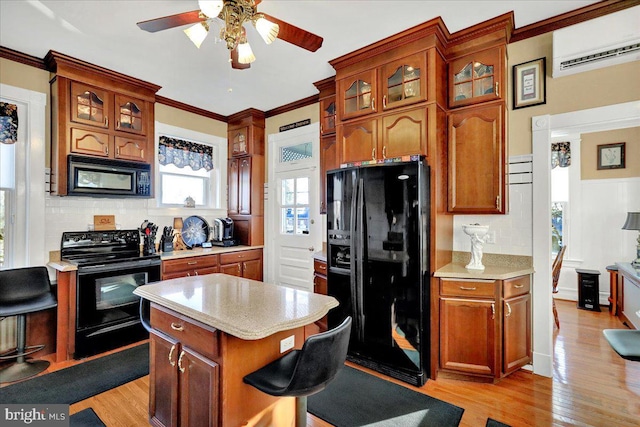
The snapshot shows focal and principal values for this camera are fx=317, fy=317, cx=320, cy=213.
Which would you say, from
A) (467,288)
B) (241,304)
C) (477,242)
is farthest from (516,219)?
(241,304)

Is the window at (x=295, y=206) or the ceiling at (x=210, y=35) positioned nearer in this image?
the ceiling at (x=210, y=35)

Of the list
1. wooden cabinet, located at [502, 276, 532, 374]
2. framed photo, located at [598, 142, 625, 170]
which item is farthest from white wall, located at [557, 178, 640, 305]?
wooden cabinet, located at [502, 276, 532, 374]

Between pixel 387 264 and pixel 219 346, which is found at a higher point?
pixel 387 264

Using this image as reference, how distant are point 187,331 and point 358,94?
2466 millimetres

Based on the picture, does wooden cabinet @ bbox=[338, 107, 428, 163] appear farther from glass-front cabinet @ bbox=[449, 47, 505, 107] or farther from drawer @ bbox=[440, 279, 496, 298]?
drawer @ bbox=[440, 279, 496, 298]

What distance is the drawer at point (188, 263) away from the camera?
3.54 metres

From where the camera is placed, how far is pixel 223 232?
14.7ft

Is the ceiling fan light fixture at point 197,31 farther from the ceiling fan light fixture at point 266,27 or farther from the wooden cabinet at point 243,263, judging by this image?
the wooden cabinet at point 243,263

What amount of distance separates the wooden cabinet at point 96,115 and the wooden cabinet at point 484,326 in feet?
11.6

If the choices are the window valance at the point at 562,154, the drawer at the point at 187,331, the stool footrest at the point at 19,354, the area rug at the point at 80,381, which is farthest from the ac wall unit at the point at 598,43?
the stool footrest at the point at 19,354

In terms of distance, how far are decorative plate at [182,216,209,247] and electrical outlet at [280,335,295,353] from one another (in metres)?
3.06

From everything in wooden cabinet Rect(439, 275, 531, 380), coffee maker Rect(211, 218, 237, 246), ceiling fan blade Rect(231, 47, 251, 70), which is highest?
ceiling fan blade Rect(231, 47, 251, 70)

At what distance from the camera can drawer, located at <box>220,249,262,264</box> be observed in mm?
4145

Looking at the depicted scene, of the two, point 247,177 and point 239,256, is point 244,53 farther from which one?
point 239,256
